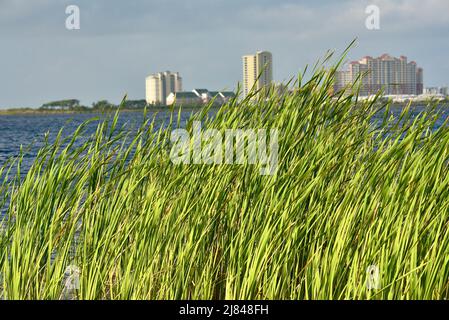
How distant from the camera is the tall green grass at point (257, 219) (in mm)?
3807

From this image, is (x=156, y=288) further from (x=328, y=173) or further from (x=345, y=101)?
(x=345, y=101)

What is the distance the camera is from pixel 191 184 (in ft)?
13.6

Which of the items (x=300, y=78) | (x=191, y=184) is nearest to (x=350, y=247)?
(x=191, y=184)

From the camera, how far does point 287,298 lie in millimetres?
4086

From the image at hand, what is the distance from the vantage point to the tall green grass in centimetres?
381

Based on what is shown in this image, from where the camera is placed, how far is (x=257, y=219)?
395 cm

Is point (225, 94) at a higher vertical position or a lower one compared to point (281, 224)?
higher

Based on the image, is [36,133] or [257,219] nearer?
[257,219]
